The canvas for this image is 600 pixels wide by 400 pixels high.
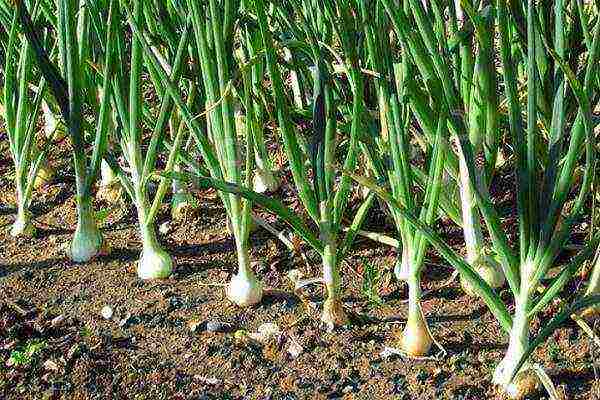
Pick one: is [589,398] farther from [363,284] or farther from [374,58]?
[374,58]

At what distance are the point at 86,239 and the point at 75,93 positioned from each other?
444 millimetres

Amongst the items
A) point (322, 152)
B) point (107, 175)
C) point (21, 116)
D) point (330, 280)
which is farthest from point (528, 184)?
point (107, 175)

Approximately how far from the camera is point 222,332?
2.37 metres

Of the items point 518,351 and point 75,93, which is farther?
point 75,93

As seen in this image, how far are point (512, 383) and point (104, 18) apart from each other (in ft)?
4.27

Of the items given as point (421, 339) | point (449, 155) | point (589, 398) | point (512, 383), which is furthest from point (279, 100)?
point (589, 398)

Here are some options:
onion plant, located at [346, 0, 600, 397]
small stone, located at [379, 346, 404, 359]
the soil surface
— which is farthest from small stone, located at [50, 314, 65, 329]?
onion plant, located at [346, 0, 600, 397]

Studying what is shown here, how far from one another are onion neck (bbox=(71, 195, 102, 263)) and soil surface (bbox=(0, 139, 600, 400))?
0.10 ft

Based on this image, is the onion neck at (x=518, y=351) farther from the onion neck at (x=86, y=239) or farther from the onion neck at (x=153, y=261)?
the onion neck at (x=86, y=239)

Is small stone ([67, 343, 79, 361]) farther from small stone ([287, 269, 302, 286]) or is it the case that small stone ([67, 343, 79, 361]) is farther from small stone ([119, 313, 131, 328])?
small stone ([287, 269, 302, 286])

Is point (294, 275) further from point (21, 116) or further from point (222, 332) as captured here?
point (21, 116)

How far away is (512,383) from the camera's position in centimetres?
204

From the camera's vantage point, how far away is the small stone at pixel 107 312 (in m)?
2.46

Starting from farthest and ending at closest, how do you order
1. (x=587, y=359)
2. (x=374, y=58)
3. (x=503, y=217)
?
(x=503, y=217) < (x=587, y=359) < (x=374, y=58)
